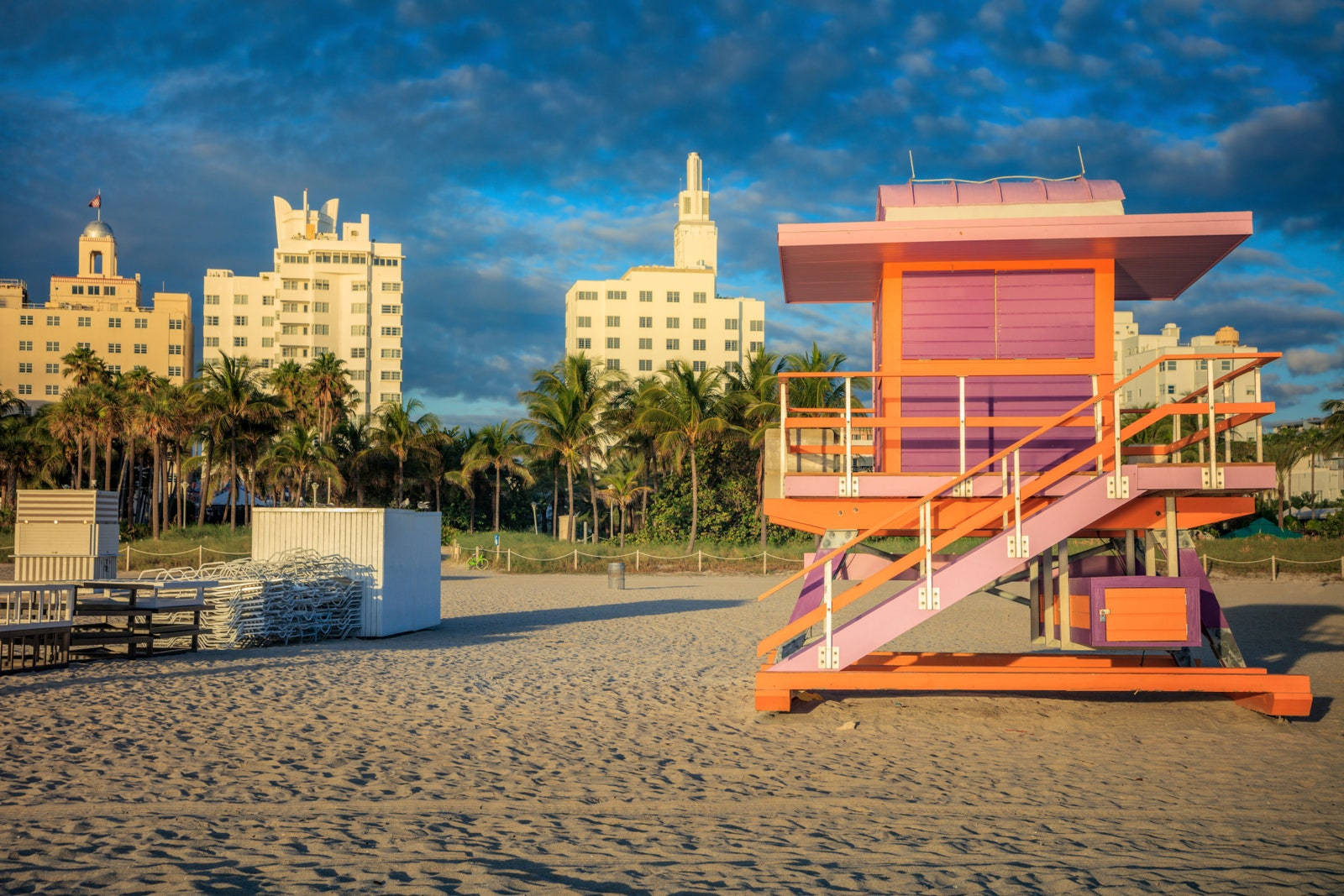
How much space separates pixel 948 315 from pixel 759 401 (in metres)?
31.0

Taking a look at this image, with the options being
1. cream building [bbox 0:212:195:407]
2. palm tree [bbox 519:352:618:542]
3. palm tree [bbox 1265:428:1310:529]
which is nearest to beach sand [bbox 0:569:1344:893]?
palm tree [bbox 519:352:618:542]

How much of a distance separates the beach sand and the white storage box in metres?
3.78

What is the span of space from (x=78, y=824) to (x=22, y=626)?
747 cm

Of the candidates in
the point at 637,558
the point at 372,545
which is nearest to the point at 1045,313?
the point at 372,545

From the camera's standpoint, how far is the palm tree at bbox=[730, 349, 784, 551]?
41.1 metres

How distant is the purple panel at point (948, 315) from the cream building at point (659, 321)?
8316 cm

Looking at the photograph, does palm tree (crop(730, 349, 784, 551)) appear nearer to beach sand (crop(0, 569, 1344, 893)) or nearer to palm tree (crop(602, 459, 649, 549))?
palm tree (crop(602, 459, 649, 549))

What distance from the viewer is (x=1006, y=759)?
26.2 feet

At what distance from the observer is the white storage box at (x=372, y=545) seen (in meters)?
16.9

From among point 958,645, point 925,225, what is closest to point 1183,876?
point 925,225

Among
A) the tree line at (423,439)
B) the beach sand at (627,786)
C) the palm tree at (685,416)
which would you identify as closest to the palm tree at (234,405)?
the tree line at (423,439)

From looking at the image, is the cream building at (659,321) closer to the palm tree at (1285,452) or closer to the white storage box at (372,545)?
the palm tree at (1285,452)

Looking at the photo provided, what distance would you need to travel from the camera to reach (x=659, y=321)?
95750 millimetres

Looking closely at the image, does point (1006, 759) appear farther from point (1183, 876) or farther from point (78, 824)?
point (78, 824)
